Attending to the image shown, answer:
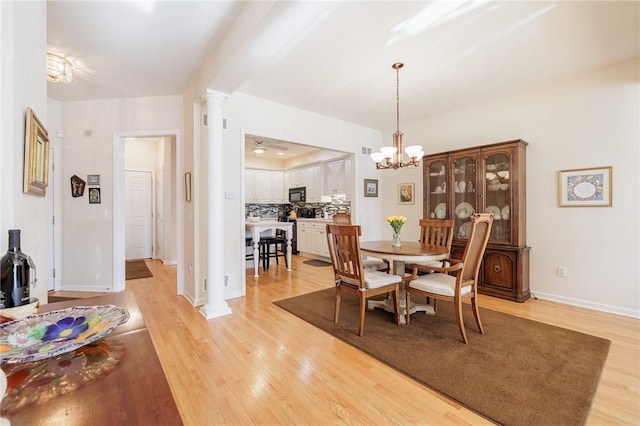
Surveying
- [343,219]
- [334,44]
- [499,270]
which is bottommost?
[499,270]

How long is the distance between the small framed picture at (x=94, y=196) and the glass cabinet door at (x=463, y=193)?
196 inches

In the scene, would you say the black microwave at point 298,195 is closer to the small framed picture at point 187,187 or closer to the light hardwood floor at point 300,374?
the small framed picture at point 187,187

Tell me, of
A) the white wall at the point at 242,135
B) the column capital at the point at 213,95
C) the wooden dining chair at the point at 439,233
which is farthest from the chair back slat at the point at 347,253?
the column capital at the point at 213,95

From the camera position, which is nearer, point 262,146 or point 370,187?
point 370,187

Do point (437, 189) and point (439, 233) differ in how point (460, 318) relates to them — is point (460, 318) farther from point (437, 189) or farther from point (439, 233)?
point (437, 189)

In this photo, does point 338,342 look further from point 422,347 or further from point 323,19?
point 323,19

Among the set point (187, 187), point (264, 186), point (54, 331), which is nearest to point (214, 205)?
point (187, 187)

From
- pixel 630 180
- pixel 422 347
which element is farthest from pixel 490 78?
pixel 422 347

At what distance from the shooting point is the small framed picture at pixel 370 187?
5324mm

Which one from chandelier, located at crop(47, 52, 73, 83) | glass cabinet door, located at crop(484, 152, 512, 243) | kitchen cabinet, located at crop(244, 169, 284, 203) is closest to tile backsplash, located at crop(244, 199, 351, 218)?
kitchen cabinet, located at crop(244, 169, 284, 203)

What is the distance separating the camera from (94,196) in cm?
397

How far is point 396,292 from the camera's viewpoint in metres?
2.81

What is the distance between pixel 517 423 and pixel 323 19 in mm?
2946

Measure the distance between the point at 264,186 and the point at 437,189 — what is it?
15.1 ft
